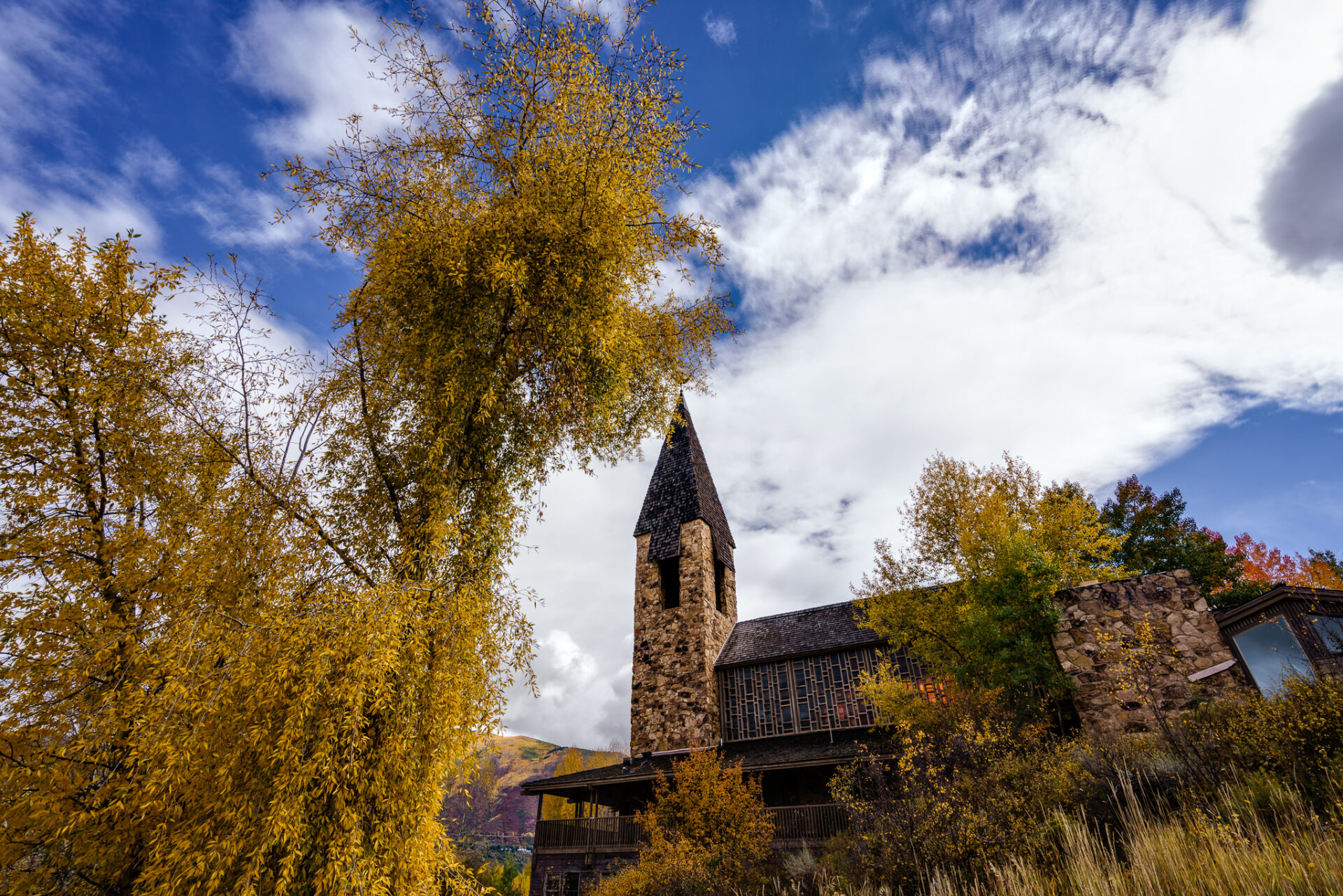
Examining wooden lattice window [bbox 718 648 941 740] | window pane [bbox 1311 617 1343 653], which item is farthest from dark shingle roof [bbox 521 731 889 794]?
window pane [bbox 1311 617 1343 653]

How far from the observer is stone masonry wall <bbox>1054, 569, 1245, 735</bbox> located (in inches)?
393

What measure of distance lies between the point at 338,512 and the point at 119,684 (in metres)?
2.05

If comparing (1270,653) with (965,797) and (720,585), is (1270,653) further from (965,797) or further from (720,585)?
(720,585)

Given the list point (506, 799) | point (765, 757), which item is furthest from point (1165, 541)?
point (506, 799)

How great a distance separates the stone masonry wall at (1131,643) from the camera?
9992mm

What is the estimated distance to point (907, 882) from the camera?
7633 mm

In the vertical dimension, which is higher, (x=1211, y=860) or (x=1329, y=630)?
(x=1329, y=630)

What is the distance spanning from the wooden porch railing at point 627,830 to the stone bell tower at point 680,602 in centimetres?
262

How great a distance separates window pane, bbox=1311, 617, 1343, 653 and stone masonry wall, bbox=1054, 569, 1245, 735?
1.97 meters

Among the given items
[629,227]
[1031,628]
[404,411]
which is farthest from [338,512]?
[1031,628]

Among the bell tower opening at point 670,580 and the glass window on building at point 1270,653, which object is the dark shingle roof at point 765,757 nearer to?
the bell tower opening at point 670,580

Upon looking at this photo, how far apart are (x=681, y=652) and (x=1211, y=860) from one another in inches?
653

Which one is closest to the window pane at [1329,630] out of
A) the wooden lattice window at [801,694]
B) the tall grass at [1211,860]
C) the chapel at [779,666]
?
the chapel at [779,666]

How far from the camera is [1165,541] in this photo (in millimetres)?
24828
